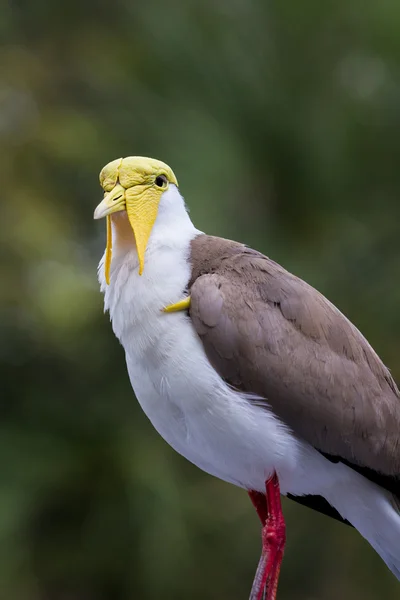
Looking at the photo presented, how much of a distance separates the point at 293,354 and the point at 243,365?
0.11m

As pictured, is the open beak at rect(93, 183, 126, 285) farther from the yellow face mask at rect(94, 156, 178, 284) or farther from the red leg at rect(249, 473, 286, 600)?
the red leg at rect(249, 473, 286, 600)

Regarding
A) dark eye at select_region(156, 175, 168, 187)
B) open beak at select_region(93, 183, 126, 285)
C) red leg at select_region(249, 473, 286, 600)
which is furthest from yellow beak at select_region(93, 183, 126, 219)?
red leg at select_region(249, 473, 286, 600)

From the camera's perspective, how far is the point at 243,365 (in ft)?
6.14

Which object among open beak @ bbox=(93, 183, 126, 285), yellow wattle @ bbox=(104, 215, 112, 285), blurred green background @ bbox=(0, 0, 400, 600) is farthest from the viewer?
blurred green background @ bbox=(0, 0, 400, 600)

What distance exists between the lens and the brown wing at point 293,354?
6.14ft

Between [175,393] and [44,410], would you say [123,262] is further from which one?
[44,410]

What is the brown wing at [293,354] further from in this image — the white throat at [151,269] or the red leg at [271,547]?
the red leg at [271,547]

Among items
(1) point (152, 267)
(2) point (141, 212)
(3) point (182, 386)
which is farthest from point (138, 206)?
(3) point (182, 386)

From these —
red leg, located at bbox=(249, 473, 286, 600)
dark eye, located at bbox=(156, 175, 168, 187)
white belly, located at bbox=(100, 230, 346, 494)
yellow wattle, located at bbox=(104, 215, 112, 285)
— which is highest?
dark eye, located at bbox=(156, 175, 168, 187)

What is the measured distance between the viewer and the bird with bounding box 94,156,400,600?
1.86 m

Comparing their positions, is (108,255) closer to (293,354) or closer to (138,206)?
(138,206)

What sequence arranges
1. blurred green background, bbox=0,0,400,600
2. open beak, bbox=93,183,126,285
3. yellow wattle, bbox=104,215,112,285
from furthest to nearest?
blurred green background, bbox=0,0,400,600
yellow wattle, bbox=104,215,112,285
open beak, bbox=93,183,126,285

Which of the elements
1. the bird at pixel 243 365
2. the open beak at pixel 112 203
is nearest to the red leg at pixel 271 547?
the bird at pixel 243 365

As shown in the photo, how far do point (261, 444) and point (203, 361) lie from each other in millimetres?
204
